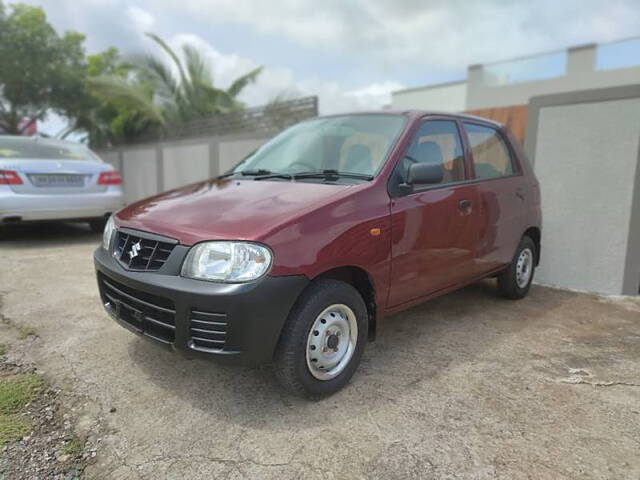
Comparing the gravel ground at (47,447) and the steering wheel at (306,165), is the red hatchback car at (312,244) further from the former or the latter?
the gravel ground at (47,447)

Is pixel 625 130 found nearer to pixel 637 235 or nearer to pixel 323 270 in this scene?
pixel 637 235

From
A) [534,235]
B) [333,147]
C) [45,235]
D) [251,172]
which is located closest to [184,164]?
[45,235]

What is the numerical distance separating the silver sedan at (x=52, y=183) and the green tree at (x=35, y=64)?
1360 cm

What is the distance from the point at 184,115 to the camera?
1452 cm

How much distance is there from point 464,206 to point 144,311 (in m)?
2.36

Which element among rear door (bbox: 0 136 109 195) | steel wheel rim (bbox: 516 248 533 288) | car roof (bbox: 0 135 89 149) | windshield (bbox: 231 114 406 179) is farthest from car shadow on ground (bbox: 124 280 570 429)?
car roof (bbox: 0 135 89 149)

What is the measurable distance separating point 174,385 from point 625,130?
15.7 ft

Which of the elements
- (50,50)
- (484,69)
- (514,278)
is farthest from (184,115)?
(514,278)

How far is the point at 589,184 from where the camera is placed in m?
4.89

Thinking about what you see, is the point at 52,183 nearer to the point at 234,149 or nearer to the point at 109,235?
the point at 234,149

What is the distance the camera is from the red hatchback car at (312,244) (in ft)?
7.44

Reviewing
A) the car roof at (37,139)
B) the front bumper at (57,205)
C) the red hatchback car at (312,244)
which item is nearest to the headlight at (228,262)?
the red hatchback car at (312,244)

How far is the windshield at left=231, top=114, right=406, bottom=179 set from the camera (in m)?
3.14

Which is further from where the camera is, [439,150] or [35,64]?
[35,64]
